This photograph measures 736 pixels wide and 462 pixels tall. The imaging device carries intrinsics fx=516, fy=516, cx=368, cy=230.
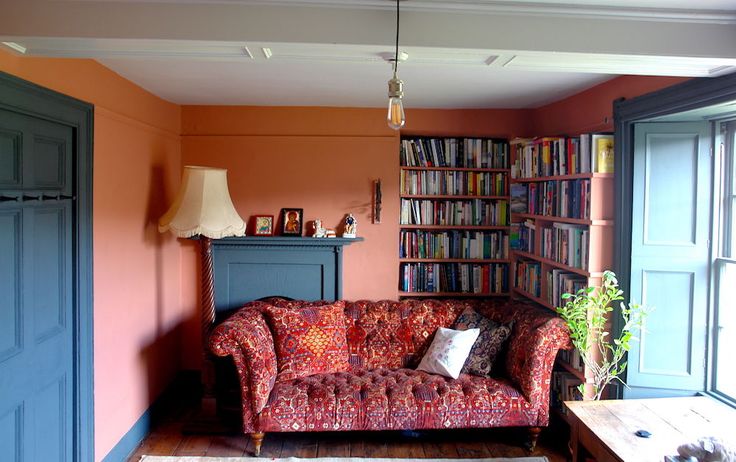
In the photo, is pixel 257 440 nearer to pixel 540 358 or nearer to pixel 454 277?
pixel 540 358

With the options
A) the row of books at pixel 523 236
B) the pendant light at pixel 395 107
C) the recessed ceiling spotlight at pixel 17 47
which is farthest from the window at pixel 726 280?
the recessed ceiling spotlight at pixel 17 47

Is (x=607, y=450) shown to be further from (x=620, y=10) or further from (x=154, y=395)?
(x=154, y=395)

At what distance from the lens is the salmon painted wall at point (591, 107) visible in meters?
2.91

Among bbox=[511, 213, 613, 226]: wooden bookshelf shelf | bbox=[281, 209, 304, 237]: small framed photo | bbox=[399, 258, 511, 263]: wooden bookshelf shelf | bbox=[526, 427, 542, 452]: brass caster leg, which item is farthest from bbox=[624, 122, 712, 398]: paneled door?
bbox=[281, 209, 304, 237]: small framed photo

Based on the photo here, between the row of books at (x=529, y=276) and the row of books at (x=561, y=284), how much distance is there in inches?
7.6

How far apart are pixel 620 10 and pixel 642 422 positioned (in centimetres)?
185

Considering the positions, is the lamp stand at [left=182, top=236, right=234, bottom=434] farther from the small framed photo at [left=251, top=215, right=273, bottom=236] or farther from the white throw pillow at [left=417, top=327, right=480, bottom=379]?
the white throw pillow at [left=417, top=327, right=480, bottom=379]

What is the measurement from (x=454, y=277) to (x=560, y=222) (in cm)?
115

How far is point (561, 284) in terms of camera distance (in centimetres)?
349

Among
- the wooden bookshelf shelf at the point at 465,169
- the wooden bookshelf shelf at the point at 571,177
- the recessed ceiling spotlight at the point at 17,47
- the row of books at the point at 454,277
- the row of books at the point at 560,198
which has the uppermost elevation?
the recessed ceiling spotlight at the point at 17,47

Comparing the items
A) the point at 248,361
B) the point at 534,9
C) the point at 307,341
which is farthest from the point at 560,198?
the point at 248,361

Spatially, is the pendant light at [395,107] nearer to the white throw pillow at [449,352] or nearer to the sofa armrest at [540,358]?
the sofa armrest at [540,358]

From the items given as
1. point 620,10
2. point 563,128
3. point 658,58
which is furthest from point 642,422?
point 563,128

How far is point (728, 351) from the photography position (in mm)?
2885
